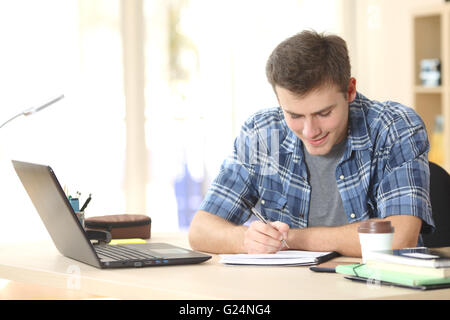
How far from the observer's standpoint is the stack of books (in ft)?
4.57

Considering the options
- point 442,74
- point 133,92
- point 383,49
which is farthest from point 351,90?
point 383,49

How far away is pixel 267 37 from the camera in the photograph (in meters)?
4.63

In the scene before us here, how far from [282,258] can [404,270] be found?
37 cm

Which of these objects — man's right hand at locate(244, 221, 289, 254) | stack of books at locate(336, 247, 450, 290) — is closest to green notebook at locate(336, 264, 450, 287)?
stack of books at locate(336, 247, 450, 290)

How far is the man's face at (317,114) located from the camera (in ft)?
6.52

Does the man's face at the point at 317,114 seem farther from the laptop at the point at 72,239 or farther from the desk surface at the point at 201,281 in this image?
the laptop at the point at 72,239

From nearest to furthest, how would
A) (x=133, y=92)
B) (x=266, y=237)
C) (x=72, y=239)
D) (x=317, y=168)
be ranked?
(x=72, y=239)
(x=266, y=237)
(x=317, y=168)
(x=133, y=92)

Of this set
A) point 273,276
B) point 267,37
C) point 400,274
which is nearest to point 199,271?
point 273,276

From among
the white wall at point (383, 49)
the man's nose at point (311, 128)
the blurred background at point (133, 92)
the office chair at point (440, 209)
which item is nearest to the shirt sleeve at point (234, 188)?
the man's nose at point (311, 128)

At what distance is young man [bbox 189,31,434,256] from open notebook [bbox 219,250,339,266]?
52 millimetres

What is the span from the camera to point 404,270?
143 cm

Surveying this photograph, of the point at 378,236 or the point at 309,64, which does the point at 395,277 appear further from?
the point at 309,64
